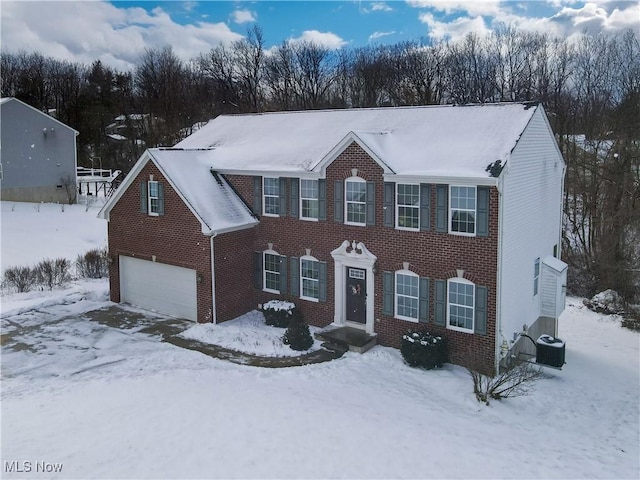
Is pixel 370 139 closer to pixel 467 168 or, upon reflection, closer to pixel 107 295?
pixel 467 168

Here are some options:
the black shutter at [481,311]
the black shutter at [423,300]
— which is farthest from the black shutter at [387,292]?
the black shutter at [481,311]

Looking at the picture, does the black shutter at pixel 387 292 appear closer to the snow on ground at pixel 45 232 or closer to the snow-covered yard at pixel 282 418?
the snow-covered yard at pixel 282 418

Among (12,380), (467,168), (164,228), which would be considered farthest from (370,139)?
(12,380)

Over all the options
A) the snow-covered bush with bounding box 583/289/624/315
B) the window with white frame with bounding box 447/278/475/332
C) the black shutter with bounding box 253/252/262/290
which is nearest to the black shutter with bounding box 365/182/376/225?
the window with white frame with bounding box 447/278/475/332

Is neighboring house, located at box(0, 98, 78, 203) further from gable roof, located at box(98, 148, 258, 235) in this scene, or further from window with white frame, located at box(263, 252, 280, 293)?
window with white frame, located at box(263, 252, 280, 293)

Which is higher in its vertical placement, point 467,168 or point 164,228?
point 467,168

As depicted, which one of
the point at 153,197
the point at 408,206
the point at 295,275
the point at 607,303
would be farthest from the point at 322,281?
the point at 607,303

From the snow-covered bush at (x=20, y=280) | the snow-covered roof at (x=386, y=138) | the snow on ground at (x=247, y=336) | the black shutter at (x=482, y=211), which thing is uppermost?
the snow-covered roof at (x=386, y=138)
